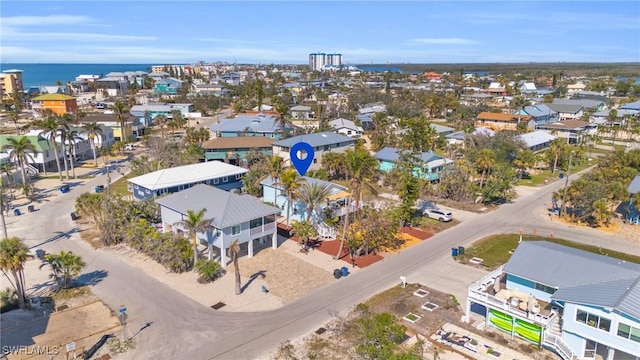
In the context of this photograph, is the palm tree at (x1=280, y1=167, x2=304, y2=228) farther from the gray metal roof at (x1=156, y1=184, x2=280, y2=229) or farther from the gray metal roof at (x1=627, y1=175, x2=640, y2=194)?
the gray metal roof at (x1=627, y1=175, x2=640, y2=194)

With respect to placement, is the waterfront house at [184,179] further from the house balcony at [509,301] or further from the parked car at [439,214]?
the house balcony at [509,301]

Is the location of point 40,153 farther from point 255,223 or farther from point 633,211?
point 633,211

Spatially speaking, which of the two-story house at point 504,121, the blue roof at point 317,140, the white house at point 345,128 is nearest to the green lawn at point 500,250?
the blue roof at point 317,140

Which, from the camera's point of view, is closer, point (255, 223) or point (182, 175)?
point (255, 223)

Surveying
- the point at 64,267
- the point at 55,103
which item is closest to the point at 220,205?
the point at 64,267

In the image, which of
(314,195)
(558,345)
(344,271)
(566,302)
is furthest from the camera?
(314,195)

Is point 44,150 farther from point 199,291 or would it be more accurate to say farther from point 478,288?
point 478,288

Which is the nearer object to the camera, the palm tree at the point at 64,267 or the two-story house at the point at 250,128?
the palm tree at the point at 64,267

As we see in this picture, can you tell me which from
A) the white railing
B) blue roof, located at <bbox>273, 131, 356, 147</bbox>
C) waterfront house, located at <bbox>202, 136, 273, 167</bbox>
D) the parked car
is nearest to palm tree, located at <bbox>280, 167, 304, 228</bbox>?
the parked car
